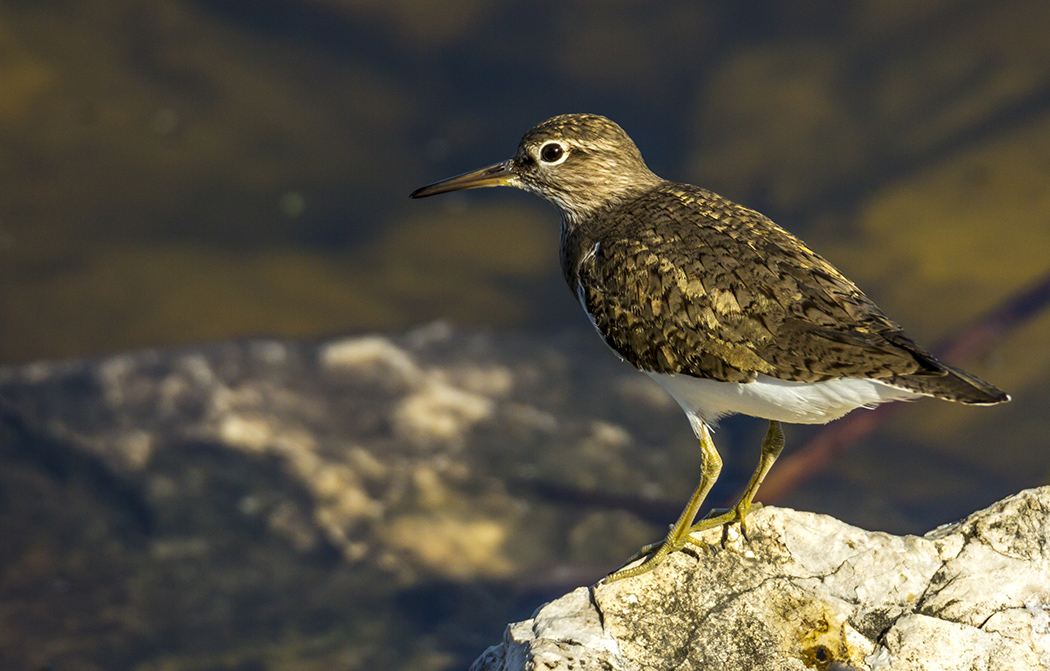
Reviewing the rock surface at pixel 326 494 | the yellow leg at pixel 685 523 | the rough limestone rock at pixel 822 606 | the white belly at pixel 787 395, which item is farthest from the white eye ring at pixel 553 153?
the rock surface at pixel 326 494

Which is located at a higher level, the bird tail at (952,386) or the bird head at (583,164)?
the bird head at (583,164)

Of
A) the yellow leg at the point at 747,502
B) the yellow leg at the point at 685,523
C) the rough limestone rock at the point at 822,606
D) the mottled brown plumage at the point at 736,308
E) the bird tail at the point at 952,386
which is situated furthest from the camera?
the yellow leg at the point at 747,502

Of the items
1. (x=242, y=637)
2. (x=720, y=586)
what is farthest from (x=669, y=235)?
(x=242, y=637)

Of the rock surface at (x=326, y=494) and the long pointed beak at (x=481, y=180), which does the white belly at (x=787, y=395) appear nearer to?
the long pointed beak at (x=481, y=180)

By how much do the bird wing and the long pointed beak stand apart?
1198 mm

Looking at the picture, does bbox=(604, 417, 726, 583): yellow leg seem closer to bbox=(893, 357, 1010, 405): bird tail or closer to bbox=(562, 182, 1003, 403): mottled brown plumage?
bbox=(562, 182, 1003, 403): mottled brown plumage

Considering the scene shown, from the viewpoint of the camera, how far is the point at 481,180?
614 centimetres

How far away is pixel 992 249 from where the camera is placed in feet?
30.9

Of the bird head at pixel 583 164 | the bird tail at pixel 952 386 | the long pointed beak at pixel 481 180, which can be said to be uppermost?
the long pointed beak at pixel 481 180

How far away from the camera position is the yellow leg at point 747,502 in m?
4.96

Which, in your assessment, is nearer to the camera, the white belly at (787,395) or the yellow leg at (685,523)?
the white belly at (787,395)

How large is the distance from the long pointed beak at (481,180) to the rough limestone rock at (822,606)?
105 inches

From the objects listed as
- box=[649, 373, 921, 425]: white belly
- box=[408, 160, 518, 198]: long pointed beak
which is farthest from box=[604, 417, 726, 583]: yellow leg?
box=[408, 160, 518, 198]: long pointed beak

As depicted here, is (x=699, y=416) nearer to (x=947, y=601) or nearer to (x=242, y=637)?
(x=947, y=601)
